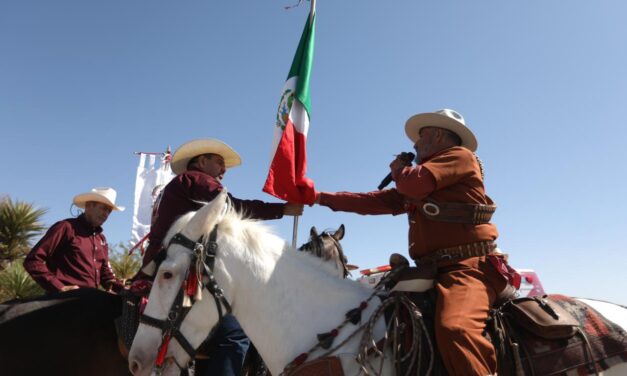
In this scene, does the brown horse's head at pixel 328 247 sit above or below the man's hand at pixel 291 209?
below

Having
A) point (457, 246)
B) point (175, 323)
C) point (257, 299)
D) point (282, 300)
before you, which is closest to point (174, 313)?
point (175, 323)

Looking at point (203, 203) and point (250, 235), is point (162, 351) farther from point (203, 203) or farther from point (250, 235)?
point (203, 203)

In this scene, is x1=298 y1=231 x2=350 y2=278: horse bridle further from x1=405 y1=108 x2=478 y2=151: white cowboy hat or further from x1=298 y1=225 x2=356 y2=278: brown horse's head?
x1=405 y1=108 x2=478 y2=151: white cowboy hat

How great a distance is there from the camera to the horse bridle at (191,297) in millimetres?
2859

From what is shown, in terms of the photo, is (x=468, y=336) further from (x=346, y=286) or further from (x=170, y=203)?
(x=170, y=203)

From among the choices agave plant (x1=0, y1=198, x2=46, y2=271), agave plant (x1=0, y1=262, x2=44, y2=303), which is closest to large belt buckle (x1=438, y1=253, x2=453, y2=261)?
agave plant (x1=0, y1=262, x2=44, y2=303)

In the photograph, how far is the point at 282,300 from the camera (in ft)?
9.80

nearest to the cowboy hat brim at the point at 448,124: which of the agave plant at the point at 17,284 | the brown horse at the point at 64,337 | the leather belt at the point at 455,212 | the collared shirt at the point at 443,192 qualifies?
the collared shirt at the point at 443,192

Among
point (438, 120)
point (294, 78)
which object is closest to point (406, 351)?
point (438, 120)

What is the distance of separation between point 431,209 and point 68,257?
4.76m

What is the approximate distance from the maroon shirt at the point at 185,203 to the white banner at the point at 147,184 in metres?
7.98

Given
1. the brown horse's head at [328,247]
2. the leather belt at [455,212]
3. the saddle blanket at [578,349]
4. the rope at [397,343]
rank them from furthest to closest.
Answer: the brown horse's head at [328,247] → the leather belt at [455,212] → the saddle blanket at [578,349] → the rope at [397,343]

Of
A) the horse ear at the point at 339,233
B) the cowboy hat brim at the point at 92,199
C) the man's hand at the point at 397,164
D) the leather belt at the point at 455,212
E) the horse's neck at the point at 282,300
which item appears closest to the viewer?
the horse's neck at the point at 282,300

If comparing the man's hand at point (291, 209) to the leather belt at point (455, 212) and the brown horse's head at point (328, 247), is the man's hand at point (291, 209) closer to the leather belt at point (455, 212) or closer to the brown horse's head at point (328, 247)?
the brown horse's head at point (328, 247)
